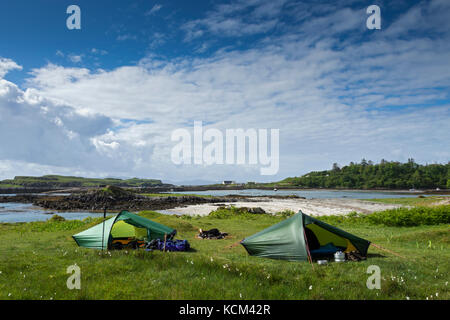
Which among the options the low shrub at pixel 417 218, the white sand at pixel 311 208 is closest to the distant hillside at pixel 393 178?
the white sand at pixel 311 208

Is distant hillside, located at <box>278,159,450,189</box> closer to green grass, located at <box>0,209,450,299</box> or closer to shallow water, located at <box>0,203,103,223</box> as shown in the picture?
shallow water, located at <box>0,203,103,223</box>

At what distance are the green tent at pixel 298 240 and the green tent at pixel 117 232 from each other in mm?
5342

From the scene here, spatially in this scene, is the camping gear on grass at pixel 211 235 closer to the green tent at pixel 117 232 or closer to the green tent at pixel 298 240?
the green tent at pixel 117 232

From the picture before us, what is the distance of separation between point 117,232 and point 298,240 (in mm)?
10841

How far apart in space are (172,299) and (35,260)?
705 cm

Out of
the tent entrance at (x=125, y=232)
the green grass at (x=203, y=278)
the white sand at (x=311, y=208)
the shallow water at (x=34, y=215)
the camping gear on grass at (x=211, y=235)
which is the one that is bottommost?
the shallow water at (x=34, y=215)

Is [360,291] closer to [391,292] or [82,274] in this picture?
[391,292]

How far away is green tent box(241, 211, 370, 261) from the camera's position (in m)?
12.2

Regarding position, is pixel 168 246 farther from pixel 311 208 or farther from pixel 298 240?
pixel 311 208

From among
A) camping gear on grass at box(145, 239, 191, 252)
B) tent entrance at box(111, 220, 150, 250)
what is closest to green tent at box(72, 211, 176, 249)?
tent entrance at box(111, 220, 150, 250)

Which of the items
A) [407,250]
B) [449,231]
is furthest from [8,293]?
[449,231]

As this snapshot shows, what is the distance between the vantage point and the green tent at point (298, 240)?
12180 millimetres

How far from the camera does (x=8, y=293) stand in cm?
730

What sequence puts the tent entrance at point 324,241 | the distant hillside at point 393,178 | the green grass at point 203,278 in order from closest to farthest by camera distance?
the green grass at point 203,278 < the tent entrance at point 324,241 < the distant hillside at point 393,178
